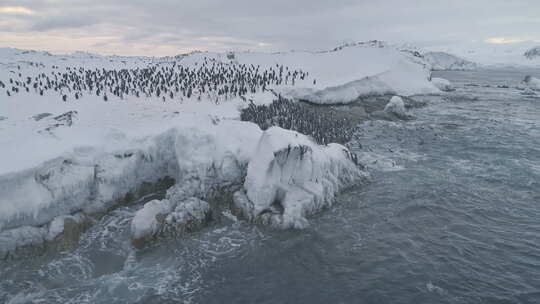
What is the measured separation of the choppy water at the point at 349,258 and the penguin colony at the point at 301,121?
1238cm

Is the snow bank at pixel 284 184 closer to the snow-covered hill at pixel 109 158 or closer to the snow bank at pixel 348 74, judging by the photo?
the snow-covered hill at pixel 109 158

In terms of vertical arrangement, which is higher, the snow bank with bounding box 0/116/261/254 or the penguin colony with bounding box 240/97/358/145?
the penguin colony with bounding box 240/97/358/145

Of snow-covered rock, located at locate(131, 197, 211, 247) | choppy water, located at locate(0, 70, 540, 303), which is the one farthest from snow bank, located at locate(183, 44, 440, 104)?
snow-covered rock, located at locate(131, 197, 211, 247)

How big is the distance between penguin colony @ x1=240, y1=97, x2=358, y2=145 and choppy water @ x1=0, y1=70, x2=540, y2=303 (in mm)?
12377

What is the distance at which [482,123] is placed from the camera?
55.0m

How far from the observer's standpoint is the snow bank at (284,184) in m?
24.7

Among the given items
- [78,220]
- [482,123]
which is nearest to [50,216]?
[78,220]

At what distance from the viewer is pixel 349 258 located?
67.7 feet

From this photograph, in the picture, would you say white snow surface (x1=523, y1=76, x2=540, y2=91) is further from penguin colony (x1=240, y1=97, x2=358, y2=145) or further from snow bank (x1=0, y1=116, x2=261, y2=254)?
snow bank (x1=0, y1=116, x2=261, y2=254)

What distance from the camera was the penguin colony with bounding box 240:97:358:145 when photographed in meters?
43.6

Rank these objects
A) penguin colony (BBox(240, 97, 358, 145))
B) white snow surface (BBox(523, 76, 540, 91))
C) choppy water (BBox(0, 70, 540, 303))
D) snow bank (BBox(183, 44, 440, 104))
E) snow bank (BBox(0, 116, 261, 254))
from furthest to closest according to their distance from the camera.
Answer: white snow surface (BBox(523, 76, 540, 91)) < snow bank (BBox(183, 44, 440, 104)) < penguin colony (BBox(240, 97, 358, 145)) < snow bank (BBox(0, 116, 261, 254)) < choppy water (BBox(0, 70, 540, 303))

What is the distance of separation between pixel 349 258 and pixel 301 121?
27610 mm

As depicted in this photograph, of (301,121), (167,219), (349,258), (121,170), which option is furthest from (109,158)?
(301,121)

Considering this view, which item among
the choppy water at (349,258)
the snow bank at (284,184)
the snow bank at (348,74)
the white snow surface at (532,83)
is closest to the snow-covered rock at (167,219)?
the choppy water at (349,258)
